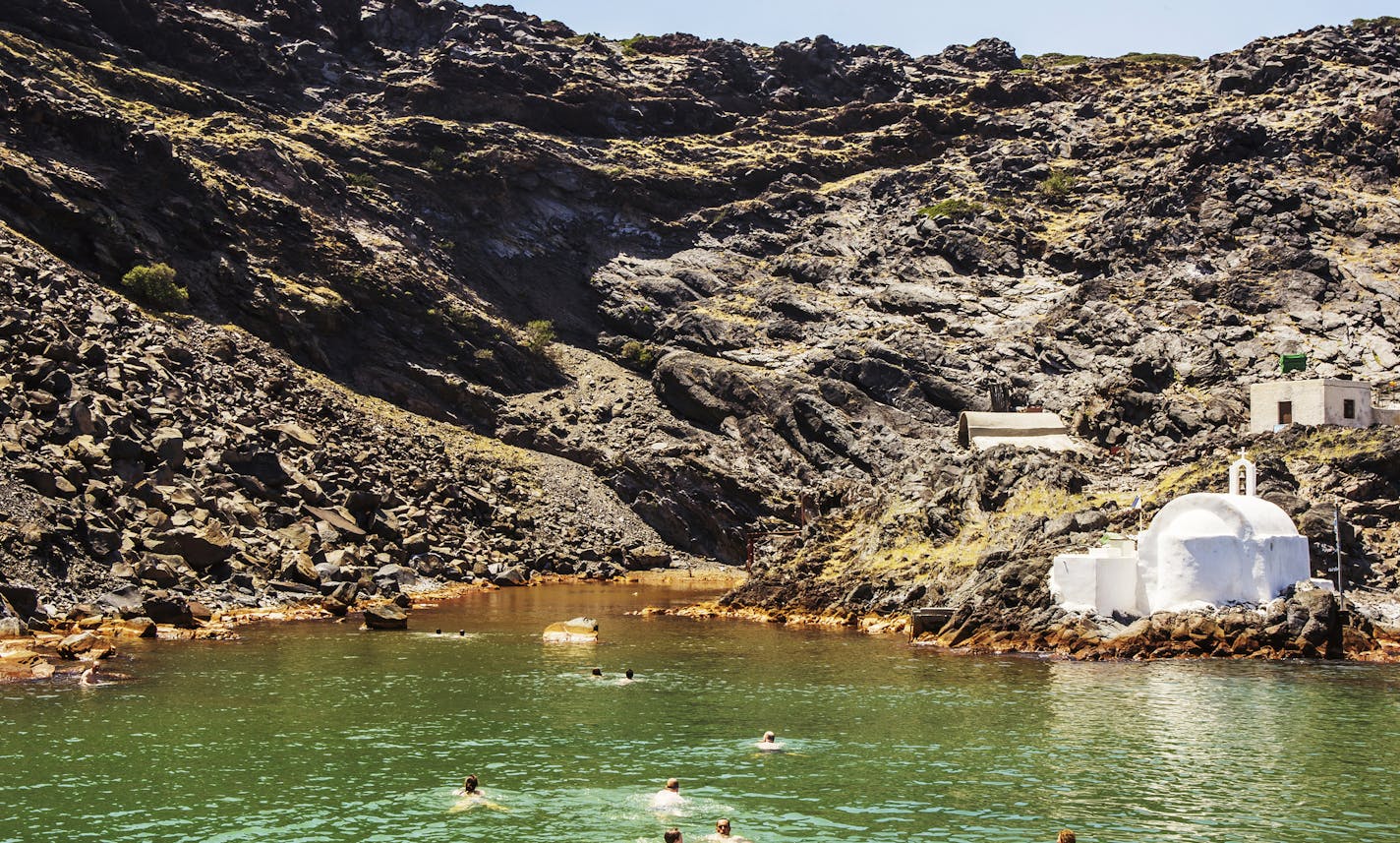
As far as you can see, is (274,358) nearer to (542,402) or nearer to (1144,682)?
(542,402)

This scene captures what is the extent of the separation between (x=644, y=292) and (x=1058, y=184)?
55801 mm

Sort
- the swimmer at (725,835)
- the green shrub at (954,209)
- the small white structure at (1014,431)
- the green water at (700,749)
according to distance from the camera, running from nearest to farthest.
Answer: the swimmer at (725,835) < the green water at (700,749) < the small white structure at (1014,431) < the green shrub at (954,209)

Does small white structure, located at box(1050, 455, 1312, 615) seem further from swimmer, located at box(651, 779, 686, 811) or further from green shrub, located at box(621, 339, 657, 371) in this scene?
green shrub, located at box(621, 339, 657, 371)

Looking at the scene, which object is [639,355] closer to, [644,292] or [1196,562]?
[644,292]

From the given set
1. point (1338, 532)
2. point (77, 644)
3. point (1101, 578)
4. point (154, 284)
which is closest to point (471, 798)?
point (77, 644)

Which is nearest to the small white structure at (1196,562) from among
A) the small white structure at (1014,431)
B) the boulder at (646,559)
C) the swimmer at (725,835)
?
the small white structure at (1014,431)

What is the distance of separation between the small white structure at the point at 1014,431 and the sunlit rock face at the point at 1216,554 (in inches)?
1094

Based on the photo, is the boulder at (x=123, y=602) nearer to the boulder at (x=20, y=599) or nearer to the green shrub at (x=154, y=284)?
the boulder at (x=20, y=599)

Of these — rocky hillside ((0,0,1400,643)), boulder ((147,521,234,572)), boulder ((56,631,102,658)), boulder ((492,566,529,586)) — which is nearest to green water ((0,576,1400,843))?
boulder ((56,631,102,658))

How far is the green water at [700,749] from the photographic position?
2736 cm

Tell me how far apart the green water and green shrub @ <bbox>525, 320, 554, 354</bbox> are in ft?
261

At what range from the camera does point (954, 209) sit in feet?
500

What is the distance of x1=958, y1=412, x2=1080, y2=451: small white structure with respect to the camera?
84438 mm

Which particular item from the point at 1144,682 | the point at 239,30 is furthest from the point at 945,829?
the point at 239,30
